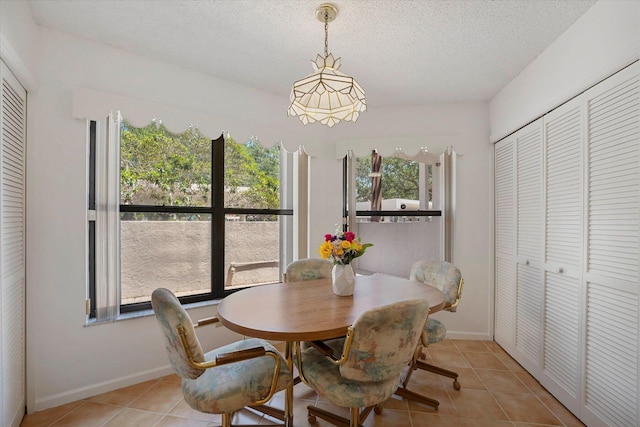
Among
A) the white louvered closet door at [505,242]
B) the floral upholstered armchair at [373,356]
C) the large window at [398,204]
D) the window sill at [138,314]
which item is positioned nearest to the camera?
the floral upholstered armchair at [373,356]

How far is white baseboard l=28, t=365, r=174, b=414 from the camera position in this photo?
205cm

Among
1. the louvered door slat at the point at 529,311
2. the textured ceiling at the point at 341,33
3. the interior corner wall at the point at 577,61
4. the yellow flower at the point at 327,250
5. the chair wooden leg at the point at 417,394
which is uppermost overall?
the textured ceiling at the point at 341,33

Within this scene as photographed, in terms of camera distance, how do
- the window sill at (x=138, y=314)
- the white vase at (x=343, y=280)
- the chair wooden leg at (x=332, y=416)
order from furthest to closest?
the window sill at (x=138, y=314)
the white vase at (x=343, y=280)
the chair wooden leg at (x=332, y=416)

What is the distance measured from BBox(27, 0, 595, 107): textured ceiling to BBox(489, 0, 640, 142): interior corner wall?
78 mm

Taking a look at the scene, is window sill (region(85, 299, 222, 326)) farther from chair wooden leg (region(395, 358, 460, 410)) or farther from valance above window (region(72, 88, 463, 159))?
chair wooden leg (region(395, 358, 460, 410))

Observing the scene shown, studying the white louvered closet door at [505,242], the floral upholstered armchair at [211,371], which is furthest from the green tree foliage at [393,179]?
the floral upholstered armchair at [211,371]

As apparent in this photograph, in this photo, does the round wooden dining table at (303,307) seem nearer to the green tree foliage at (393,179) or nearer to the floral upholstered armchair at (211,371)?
the floral upholstered armchair at (211,371)

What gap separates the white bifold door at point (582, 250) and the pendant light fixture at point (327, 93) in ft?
4.65

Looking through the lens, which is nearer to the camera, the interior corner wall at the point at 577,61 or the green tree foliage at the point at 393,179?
the interior corner wall at the point at 577,61

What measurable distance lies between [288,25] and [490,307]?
10.5ft

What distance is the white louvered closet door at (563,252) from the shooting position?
2.00 metres

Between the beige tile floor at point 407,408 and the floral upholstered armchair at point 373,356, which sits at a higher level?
the floral upholstered armchair at point 373,356

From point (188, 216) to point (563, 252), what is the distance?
2.98m

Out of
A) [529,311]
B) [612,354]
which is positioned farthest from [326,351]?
Answer: [529,311]
